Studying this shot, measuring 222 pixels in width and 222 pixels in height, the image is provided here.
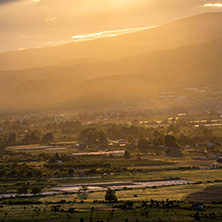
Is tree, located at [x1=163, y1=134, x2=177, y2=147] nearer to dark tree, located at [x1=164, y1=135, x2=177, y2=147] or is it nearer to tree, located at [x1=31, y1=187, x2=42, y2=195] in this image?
dark tree, located at [x1=164, y1=135, x2=177, y2=147]

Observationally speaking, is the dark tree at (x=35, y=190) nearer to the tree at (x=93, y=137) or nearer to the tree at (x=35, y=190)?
the tree at (x=35, y=190)

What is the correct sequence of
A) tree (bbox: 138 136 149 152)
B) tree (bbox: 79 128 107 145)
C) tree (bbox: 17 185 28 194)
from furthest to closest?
tree (bbox: 79 128 107 145) < tree (bbox: 138 136 149 152) < tree (bbox: 17 185 28 194)

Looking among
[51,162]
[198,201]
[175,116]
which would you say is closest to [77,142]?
[51,162]

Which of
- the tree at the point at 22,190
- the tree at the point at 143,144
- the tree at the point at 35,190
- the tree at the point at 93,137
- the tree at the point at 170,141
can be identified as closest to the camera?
the tree at the point at 35,190

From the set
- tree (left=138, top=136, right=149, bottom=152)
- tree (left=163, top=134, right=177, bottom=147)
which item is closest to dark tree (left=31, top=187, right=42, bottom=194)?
tree (left=138, top=136, right=149, bottom=152)

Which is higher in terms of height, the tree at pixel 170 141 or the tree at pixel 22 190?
the tree at pixel 22 190

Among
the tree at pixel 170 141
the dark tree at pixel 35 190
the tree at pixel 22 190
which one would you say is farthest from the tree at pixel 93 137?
the dark tree at pixel 35 190

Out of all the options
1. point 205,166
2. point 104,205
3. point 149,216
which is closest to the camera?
point 149,216

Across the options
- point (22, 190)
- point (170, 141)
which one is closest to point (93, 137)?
point (170, 141)

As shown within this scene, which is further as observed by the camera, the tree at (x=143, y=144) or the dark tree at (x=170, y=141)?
the tree at (x=143, y=144)

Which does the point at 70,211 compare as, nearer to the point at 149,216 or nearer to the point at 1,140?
the point at 149,216

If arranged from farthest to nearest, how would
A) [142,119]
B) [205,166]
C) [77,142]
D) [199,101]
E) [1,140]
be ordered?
[199,101], [142,119], [1,140], [77,142], [205,166]
